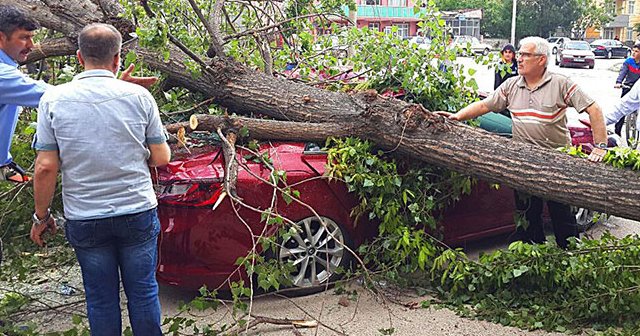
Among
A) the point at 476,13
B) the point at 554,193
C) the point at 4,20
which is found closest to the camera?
the point at 4,20

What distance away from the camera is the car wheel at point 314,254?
179 inches

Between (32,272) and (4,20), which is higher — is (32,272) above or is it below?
below

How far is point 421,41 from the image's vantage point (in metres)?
5.65

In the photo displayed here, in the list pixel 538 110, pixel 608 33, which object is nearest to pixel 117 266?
pixel 538 110

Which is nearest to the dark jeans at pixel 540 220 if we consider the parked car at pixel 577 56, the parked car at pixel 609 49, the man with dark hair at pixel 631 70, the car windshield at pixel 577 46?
the man with dark hair at pixel 631 70

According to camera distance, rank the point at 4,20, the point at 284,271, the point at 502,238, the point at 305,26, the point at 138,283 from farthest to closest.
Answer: the point at 305,26
the point at 502,238
the point at 284,271
the point at 4,20
the point at 138,283

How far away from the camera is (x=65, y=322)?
14.0 feet

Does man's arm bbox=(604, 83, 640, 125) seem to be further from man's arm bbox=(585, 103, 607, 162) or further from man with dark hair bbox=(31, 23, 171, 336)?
man with dark hair bbox=(31, 23, 171, 336)

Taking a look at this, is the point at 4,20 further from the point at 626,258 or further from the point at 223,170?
the point at 626,258

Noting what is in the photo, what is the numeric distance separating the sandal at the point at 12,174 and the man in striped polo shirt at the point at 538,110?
9.83 ft

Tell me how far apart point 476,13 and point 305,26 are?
5710 cm

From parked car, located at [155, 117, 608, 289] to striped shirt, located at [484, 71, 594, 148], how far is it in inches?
38.7

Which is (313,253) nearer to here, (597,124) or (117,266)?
(117,266)

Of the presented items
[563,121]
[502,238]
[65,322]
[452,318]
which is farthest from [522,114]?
[65,322]
